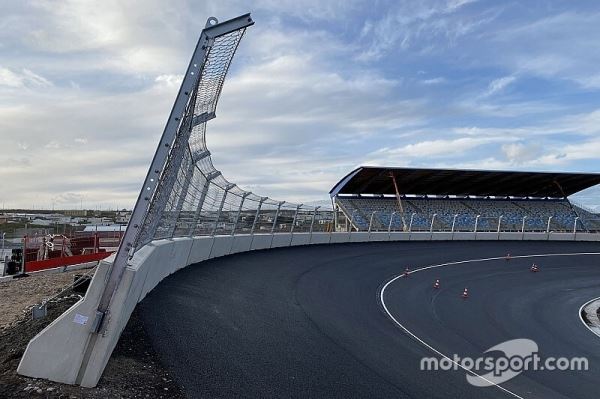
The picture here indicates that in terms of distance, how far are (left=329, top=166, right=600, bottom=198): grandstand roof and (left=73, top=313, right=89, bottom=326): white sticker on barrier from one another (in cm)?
3910

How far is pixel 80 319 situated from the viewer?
4.82 metres

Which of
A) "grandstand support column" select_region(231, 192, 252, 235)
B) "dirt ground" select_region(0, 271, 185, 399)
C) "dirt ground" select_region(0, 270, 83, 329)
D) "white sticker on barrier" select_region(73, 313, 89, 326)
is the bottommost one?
"dirt ground" select_region(0, 270, 83, 329)

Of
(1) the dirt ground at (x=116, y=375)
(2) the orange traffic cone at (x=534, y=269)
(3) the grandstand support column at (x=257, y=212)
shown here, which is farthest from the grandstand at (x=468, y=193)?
(1) the dirt ground at (x=116, y=375)

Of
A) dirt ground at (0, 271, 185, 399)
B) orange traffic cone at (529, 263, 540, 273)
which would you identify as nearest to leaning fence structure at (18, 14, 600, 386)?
dirt ground at (0, 271, 185, 399)

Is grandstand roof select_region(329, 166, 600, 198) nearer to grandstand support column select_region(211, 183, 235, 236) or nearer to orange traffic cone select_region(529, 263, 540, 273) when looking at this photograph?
orange traffic cone select_region(529, 263, 540, 273)

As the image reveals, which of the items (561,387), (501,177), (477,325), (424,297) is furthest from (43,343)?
(501,177)

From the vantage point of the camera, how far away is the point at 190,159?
360 inches

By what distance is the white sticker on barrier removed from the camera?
4.80m

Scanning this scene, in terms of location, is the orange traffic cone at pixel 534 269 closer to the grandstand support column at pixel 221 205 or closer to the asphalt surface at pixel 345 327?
the asphalt surface at pixel 345 327

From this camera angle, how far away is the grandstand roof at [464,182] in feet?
150

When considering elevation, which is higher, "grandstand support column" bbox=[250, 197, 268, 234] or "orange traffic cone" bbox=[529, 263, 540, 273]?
"grandstand support column" bbox=[250, 197, 268, 234]

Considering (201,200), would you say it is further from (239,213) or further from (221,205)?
(239,213)

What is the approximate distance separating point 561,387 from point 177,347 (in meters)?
4.88

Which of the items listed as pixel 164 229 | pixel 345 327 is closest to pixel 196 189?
pixel 164 229
